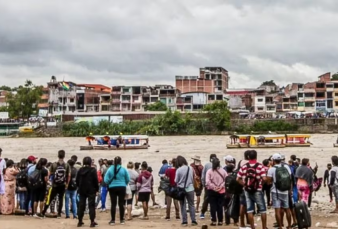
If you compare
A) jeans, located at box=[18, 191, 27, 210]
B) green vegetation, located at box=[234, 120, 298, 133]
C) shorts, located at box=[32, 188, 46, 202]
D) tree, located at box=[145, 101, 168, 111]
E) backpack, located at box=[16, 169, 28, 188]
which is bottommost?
jeans, located at box=[18, 191, 27, 210]

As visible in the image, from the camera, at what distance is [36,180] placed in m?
11.0

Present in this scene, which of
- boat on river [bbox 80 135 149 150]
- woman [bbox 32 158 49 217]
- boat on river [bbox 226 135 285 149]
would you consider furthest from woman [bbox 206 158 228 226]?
boat on river [bbox 80 135 149 150]

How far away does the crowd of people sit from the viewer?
29.6ft

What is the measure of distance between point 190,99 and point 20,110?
107 feet

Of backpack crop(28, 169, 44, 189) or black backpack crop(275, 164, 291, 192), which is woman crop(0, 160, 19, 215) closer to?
backpack crop(28, 169, 44, 189)

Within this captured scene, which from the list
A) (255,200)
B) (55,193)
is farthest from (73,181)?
(255,200)

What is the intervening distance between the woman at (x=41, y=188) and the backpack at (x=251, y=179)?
14.8 feet

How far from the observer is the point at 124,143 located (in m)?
51.2

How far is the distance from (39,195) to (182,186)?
11.0ft

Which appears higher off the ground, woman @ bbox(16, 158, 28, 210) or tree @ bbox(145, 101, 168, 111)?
tree @ bbox(145, 101, 168, 111)

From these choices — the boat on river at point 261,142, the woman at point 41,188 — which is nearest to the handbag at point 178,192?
the woman at point 41,188

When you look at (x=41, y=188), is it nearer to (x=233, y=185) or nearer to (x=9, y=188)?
(x=9, y=188)

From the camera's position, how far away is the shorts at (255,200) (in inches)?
353

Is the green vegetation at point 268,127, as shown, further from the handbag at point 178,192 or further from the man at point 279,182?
the man at point 279,182
